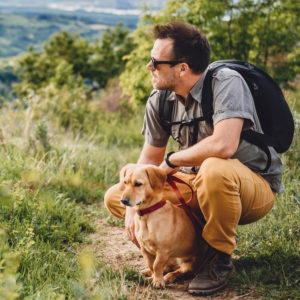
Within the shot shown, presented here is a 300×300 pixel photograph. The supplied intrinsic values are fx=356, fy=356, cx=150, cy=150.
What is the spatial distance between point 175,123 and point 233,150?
619 mm

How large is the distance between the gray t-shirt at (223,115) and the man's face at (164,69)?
0.17 metres

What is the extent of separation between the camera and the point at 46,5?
176 m

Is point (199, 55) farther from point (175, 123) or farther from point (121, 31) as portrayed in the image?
point (121, 31)

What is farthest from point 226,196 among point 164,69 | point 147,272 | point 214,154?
point 164,69

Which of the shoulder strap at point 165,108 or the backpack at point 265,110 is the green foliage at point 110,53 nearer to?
the shoulder strap at point 165,108

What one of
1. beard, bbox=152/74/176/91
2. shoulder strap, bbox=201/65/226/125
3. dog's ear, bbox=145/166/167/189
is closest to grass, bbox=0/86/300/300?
dog's ear, bbox=145/166/167/189

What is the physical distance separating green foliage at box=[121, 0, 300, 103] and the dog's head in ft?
16.4

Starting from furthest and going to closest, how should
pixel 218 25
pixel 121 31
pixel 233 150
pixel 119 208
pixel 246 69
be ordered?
pixel 121 31 < pixel 218 25 < pixel 119 208 < pixel 246 69 < pixel 233 150

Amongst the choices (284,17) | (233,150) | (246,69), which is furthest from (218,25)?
(233,150)

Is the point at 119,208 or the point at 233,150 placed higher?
the point at 233,150

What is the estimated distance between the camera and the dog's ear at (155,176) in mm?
2457

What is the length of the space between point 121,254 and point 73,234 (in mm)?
491

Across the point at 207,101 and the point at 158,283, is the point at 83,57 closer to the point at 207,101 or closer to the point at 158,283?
the point at 207,101

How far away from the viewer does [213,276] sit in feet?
8.32
